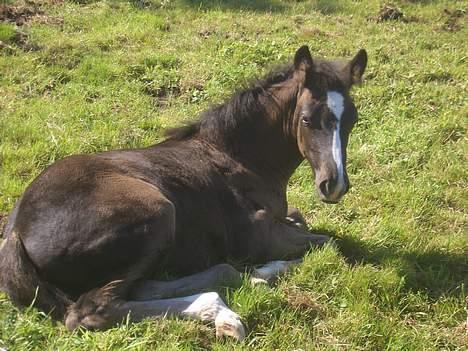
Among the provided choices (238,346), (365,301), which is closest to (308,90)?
(365,301)

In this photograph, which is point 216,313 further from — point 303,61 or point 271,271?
point 303,61

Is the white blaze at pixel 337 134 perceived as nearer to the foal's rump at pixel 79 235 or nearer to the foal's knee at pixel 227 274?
the foal's knee at pixel 227 274

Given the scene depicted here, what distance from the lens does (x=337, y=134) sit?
514 cm

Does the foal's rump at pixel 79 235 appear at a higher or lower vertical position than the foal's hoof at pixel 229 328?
higher

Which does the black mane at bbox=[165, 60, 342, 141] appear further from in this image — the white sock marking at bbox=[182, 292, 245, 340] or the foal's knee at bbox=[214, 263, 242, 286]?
the white sock marking at bbox=[182, 292, 245, 340]

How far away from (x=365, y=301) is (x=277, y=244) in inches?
39.3

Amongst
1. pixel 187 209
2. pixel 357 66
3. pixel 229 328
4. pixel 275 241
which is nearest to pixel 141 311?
pixel 229 328

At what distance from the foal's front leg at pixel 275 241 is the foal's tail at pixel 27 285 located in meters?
1.75

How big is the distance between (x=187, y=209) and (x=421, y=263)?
6.70 ft

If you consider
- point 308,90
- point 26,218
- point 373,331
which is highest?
point 308,90

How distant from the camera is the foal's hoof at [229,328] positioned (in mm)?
4234

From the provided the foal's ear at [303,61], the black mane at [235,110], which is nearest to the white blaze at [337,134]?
the foal's ear at [303,61]

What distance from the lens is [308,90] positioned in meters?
5.43

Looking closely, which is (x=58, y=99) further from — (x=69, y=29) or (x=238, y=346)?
(x=238, y=346)
